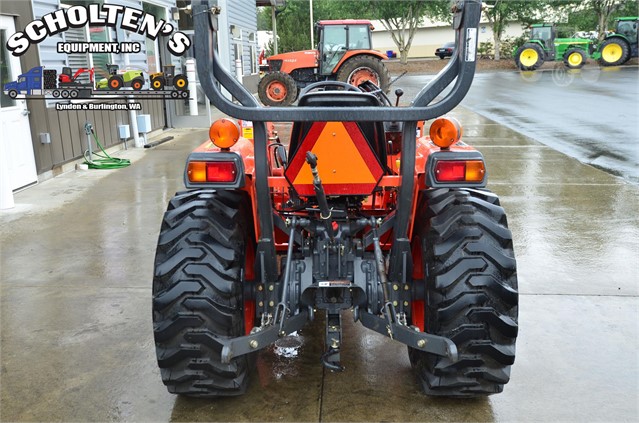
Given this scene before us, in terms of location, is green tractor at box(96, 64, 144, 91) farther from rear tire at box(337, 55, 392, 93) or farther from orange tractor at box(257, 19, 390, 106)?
rear tire at box(337, 55, 392, 93)

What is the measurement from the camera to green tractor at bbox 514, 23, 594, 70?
1272 inches

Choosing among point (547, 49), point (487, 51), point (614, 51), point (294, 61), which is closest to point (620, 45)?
point (614, 51)

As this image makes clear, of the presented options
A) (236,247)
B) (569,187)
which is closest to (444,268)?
(236,247)

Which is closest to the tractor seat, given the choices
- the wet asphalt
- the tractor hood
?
the wet asphalt

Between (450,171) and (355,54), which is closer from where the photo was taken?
(450,171)

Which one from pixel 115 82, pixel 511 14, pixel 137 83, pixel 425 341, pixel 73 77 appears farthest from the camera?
pixel 511 14

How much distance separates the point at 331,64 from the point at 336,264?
15976mm

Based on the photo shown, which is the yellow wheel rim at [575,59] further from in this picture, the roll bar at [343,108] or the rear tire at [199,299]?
the rear tire at [199,299]

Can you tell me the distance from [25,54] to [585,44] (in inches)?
1254

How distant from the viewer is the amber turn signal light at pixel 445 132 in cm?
281

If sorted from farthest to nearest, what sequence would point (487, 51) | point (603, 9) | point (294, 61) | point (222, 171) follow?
point (487, 51) < point (603, 9) < point (294, 61) < point (222, 171)

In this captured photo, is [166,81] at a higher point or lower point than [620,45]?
lower

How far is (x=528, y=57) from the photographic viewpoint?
108ft

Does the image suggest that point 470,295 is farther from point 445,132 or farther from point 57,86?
point 57,86
